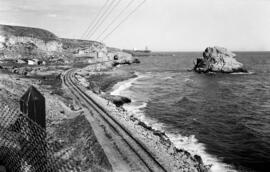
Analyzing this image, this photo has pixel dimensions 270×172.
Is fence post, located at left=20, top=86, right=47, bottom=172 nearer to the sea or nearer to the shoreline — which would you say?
Result: the shoreline

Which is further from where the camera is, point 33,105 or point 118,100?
point 118,100

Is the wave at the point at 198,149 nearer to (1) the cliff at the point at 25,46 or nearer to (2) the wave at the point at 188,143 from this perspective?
(2) the wave at the point at 188,143

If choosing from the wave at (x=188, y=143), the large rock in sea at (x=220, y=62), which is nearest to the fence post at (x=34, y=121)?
the wave at (x=188, y=143)

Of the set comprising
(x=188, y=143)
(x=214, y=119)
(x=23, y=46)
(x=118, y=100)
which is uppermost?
(x=23, y=46)

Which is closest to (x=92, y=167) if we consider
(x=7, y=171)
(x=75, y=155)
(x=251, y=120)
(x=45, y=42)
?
(x=75, y=155)

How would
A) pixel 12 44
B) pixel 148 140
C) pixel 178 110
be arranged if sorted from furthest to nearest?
pixel 12 44 → pixel 178 110 → pixel 148 140

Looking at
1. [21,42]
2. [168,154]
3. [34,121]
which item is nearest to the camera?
[34,121]

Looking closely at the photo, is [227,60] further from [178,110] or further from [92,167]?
[92,167]

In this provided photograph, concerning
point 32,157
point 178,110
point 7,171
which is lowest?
point 178,110

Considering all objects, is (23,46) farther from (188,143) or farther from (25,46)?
(188,143)

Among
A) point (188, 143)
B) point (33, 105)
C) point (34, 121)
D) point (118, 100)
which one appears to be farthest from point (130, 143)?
point (118, 100)

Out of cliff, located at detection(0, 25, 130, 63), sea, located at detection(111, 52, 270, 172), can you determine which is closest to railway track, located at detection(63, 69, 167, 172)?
sea, located at detection(111, 52, 270, 172)
